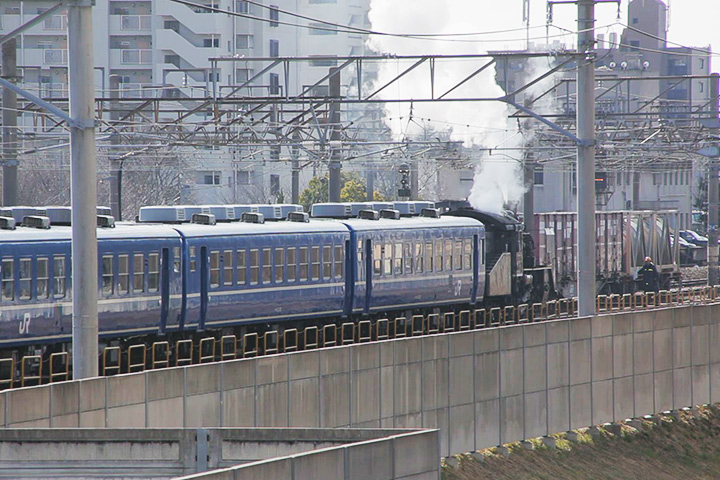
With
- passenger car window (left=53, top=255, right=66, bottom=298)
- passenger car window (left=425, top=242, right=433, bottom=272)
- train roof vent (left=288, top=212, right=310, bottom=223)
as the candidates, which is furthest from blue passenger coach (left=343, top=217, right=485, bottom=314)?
passenger car window (left=53, top=255, right=66, bottom=298)

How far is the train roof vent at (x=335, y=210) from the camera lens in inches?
1369

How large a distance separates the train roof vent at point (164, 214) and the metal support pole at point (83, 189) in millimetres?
10621

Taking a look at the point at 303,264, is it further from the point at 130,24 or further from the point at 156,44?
the point at 130,24

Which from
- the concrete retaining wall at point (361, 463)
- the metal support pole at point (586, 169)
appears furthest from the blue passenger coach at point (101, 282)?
the concrete retaining wall at point (361, 463)

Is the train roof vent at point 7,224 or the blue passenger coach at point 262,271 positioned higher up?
the train roof vent at point 7,224

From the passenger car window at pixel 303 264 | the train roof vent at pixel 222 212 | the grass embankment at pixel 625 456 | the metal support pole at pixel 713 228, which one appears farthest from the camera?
the metal support pole at pixel 713 228

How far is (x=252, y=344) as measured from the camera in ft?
98.8

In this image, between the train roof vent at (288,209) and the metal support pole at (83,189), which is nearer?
the metal support pole at (83,189)

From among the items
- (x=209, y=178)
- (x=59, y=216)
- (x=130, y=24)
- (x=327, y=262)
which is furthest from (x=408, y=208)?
(x=209, y=178)

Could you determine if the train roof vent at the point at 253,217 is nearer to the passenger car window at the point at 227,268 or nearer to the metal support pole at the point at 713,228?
the passenger car window at the point at 227,268

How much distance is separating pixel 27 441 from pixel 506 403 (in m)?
12.3

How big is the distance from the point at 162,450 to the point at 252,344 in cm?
1701

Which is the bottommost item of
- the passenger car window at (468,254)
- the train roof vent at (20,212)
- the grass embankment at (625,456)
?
the grass embankment at (625,456)

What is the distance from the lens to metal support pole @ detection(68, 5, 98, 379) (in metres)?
18.5
